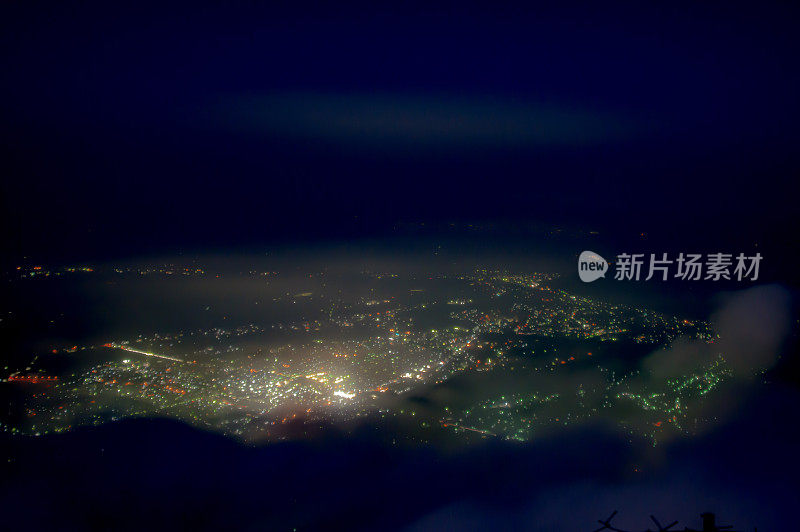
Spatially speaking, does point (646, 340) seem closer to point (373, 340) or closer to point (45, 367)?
point (373, 340)

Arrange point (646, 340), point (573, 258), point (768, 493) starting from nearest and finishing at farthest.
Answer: point (768, 493) → point (646, 340) → point (573, 258)

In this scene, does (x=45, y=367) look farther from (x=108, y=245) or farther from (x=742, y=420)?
(x=742, y=420)

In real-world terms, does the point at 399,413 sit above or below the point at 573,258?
below

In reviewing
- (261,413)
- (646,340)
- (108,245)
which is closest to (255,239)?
(108,245)

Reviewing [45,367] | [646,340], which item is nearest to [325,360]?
[45,367]

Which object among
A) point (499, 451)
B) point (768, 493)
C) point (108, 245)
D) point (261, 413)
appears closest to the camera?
point (768, 493)

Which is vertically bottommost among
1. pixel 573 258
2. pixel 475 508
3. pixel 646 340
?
pixel 475 508

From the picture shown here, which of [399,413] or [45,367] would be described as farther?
[45,367]
